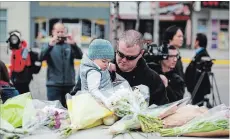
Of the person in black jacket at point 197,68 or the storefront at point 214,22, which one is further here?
the storefront at point 214,22

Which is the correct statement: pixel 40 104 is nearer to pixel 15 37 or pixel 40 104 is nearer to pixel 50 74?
pixel 50 74

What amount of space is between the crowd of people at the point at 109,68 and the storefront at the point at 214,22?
86.5 feet

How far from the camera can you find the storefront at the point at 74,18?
2992 centimetres

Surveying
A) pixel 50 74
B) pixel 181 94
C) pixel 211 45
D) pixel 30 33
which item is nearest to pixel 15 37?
pixel 50 74

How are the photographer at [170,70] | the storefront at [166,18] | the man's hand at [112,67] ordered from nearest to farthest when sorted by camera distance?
the man's hand at [112,67] → the photographer at [170,70] → the storefront at [166,18]

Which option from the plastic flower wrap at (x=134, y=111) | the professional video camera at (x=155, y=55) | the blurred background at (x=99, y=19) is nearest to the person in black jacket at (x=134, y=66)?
the plastic flower wrap at (x=134, y=111)

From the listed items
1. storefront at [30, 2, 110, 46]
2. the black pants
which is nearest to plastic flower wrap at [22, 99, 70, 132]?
the black pants

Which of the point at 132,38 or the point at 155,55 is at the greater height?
the point at 132,38

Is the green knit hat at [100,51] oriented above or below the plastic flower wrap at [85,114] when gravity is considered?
above

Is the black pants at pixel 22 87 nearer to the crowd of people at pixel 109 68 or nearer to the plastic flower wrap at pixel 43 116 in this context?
the crowd of people at pixel 109 68

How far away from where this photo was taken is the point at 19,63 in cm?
750

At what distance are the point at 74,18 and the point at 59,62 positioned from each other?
23.9 meters

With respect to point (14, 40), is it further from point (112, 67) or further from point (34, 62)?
point (112, 67)

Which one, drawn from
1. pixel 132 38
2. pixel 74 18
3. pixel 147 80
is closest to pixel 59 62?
pixel 147 80
